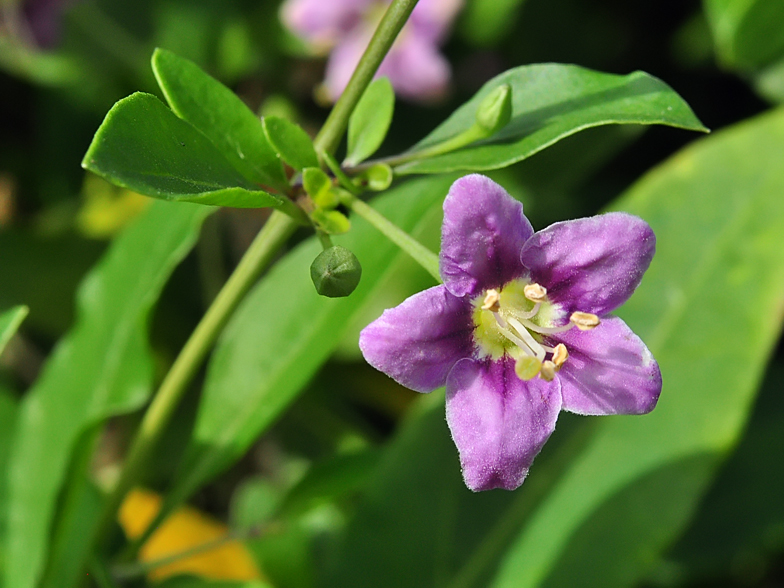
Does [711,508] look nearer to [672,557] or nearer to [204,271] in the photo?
[672,557]

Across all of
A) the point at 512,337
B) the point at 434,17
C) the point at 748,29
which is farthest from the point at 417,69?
the point at 512,337

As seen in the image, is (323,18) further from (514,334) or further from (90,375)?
(514,334)

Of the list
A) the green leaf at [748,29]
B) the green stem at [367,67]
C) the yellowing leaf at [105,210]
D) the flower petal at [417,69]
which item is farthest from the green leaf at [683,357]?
the yellowing leaf at [105,210]

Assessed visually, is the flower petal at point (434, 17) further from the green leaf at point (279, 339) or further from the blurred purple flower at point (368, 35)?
the green leaf at point (279, 339)

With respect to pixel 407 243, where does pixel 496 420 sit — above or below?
below

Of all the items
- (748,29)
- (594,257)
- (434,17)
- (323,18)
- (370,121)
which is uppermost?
(370,121)
